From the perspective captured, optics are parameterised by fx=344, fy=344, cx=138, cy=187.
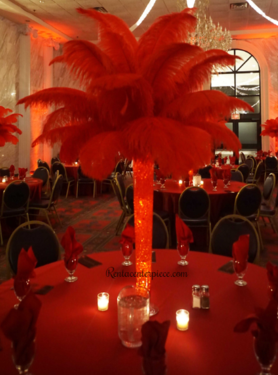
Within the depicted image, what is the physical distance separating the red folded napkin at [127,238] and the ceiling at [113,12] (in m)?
8.01

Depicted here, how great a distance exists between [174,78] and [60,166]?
7898 millimetres

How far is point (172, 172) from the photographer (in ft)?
4.71

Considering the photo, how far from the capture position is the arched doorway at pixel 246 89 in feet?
43.7

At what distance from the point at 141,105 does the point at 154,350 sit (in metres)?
0.96

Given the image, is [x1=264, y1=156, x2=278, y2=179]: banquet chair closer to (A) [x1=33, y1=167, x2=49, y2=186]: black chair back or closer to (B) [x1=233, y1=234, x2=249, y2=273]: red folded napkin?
(A) [x1=33, y1=167, x2=49, y2=186]: black chair back

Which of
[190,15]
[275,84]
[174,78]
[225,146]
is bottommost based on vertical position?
[225,146]

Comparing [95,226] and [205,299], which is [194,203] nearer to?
[95,226]

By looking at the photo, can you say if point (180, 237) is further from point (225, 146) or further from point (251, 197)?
point (251, 197)

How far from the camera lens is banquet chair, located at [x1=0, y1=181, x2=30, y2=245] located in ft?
17.2

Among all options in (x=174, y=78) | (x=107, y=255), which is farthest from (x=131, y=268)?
(x=174, y=78)

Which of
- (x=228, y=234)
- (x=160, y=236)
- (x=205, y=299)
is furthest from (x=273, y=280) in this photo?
(x=160, y=236)

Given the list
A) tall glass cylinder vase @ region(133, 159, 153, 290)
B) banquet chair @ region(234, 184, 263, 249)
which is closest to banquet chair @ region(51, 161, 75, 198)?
banquet chair @ region(234, 184, 263, 249)

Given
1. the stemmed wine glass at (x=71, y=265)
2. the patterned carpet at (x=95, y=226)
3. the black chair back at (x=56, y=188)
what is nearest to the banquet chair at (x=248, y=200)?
the patterned carpet at (x=95, y=226)

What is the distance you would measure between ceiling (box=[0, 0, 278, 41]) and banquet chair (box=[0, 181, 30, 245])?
17.8 feet
